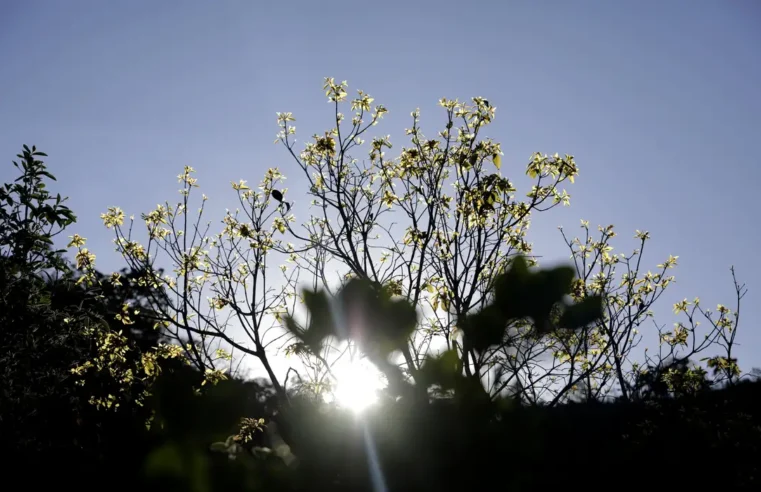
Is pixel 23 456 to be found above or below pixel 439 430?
above

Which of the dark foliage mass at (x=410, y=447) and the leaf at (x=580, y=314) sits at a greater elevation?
the leaf at (x=580, y=314)

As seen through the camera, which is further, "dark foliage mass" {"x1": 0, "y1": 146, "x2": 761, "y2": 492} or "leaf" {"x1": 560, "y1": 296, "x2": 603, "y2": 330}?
"leaf" {"x1": 560, "y1": 296, "x2": 603, "y2": 330}

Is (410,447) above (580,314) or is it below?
below

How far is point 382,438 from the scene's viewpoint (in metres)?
1.80

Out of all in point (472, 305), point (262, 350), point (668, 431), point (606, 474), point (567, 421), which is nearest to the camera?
point (606, 474)

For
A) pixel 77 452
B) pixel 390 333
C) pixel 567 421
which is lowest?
pixel 567 421

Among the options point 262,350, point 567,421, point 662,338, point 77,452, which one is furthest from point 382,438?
point 662,338

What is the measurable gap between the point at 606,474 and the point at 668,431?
2.34 feet

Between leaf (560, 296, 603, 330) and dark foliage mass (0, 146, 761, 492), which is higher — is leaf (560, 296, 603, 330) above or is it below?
above

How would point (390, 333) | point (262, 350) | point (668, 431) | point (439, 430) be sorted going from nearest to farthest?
point (439, 430) < point (668, 431) < point (390, 333) < point (262, 350)

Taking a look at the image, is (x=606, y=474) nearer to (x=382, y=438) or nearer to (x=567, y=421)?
(x=567, y=421)

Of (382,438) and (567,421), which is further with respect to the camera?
(567,421)

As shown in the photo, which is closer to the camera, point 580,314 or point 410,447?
point 410,447

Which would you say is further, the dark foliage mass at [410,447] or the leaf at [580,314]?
the leaf at [580,314]
